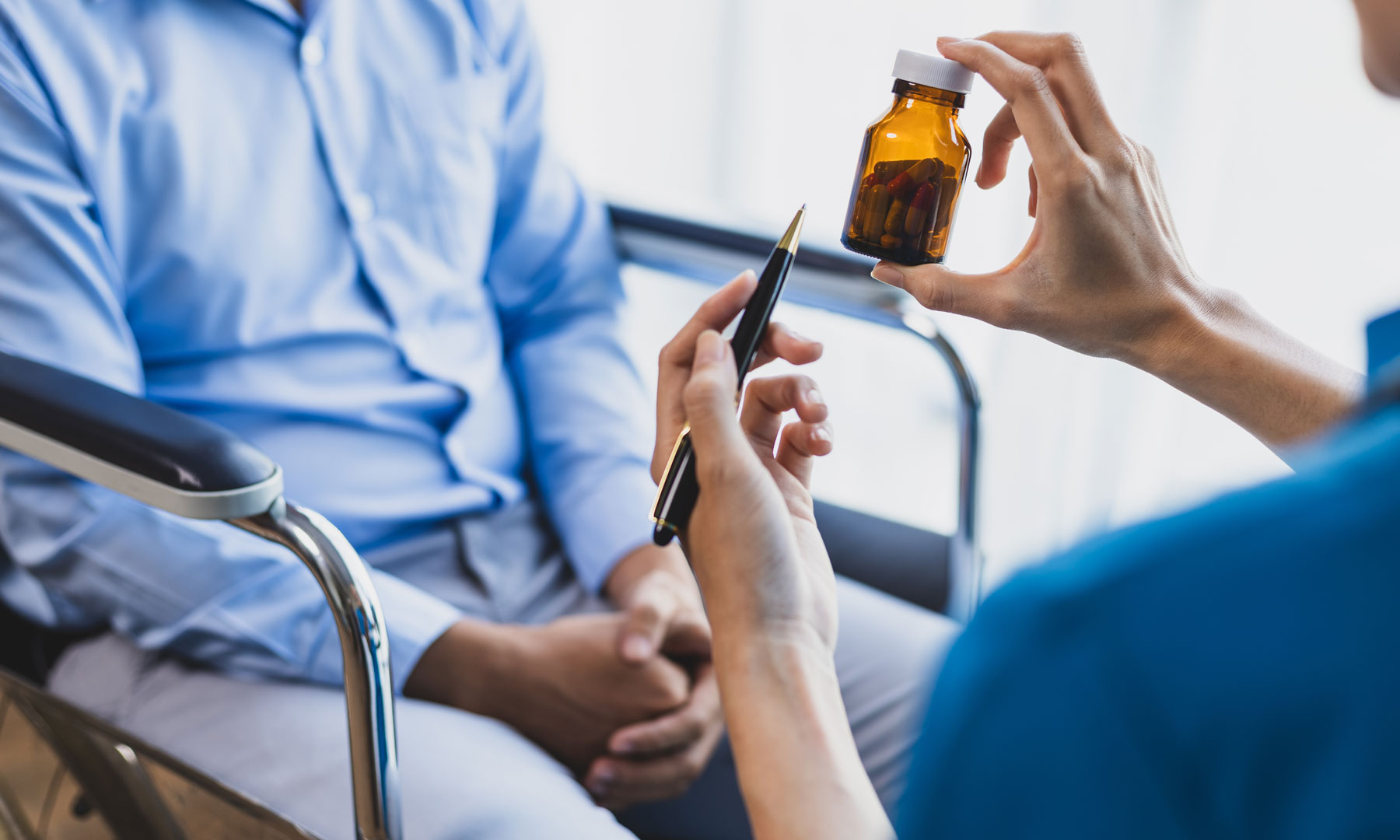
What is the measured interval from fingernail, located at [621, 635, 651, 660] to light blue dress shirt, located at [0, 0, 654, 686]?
5.1 inches

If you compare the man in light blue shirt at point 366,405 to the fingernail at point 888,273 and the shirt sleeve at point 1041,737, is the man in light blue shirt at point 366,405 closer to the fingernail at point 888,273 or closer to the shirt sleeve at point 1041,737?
the fingernail at point 888,273

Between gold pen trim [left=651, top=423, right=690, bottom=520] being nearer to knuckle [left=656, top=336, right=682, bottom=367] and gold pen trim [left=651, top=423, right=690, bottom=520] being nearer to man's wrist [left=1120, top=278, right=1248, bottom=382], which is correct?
knuckle [left=656, top=336, right=682, bottom=367]

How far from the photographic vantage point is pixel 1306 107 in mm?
1208

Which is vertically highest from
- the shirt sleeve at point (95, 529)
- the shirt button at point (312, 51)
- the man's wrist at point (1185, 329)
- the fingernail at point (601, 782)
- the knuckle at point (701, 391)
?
the shirt button at point (312, 51)

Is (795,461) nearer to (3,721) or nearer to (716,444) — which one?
(716,444)

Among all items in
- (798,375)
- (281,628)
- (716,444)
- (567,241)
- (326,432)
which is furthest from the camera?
(567,241)

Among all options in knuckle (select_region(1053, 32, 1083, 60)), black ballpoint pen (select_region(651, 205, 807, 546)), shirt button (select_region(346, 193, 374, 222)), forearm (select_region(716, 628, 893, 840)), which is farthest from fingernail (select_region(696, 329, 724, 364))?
shirt button (select_region(346, 193, 374, 222))

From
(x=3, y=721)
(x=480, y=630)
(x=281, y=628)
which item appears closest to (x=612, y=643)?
(x=480, y=630)

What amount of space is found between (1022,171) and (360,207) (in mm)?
907

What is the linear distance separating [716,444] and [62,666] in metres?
0.56

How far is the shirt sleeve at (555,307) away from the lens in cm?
97

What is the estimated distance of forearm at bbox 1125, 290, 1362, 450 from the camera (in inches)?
22.0

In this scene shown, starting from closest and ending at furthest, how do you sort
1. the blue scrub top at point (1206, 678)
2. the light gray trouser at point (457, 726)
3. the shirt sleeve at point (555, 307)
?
the blue scrub top at point (1206, 678), the light gray trouser at point (457, 726), the shirt sleeve at point (555, 307)

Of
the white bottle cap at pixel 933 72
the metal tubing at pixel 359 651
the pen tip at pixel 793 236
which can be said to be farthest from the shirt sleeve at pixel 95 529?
the white bottle cap at pixel 933 72
